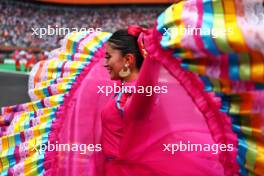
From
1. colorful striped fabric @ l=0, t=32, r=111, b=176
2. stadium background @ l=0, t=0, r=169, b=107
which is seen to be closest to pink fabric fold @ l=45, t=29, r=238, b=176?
colorful striped fabric @ l=0, t=32, r=111, b=176

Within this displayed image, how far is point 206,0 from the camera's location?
1.26 m

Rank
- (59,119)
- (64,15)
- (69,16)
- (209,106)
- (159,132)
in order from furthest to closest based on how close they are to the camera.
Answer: (69,16) < (64,15) < (59,119) < (159,132) < (209,106)

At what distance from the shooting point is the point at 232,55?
3.95 feet

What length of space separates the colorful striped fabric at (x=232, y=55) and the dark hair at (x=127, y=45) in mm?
364

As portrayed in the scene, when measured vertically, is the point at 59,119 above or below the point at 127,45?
below

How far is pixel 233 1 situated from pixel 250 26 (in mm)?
91

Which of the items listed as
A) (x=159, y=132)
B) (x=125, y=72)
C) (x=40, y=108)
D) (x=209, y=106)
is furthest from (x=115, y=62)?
(x=40, y=108)

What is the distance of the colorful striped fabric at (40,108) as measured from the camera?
6.63ft

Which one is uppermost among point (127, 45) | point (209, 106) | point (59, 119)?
point (127, 45)

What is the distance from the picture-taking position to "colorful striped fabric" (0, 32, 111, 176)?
2.02m

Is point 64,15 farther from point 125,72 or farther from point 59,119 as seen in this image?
point 125,72

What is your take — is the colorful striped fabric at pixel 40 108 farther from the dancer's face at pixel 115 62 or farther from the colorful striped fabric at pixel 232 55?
the colorful striped fabric at pixel 232 55

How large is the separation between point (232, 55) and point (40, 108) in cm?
121

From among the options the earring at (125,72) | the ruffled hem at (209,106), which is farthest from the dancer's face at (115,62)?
the ruffled hem at (209,106)
